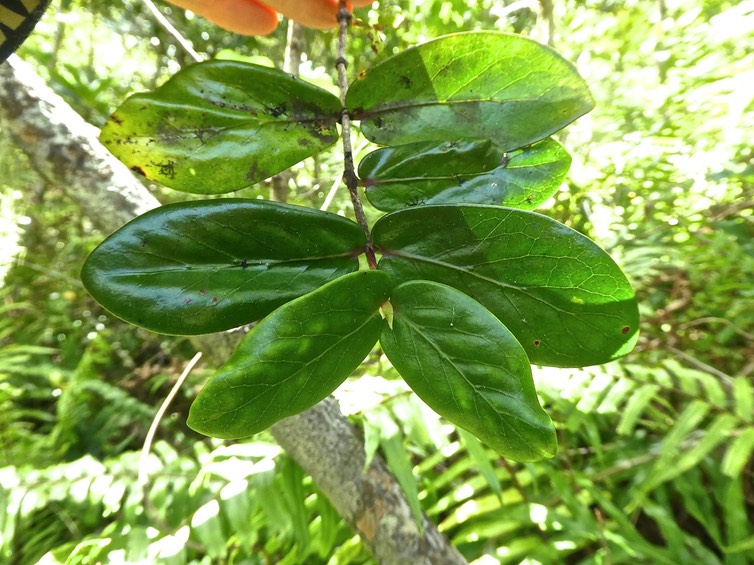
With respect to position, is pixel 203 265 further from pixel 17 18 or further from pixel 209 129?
pixel 17 18

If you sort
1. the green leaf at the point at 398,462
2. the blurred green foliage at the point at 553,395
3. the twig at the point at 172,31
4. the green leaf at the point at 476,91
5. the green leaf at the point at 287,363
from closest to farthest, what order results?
1. the green leaf at the point at 287,363
2. the green leaf at the point at 476,91
3. the twig at the point at 172,31
4. the green leaf at the point at 398,462
5. the blurred green foliage at the point at 553,395

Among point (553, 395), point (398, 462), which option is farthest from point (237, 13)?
point (553, 395)

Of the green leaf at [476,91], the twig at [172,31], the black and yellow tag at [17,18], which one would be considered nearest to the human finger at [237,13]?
the twig at [172,31]

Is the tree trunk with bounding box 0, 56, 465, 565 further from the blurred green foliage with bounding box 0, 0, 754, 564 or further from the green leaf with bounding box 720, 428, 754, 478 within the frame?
the green leaf with bounding box 720, 428, 754, 478

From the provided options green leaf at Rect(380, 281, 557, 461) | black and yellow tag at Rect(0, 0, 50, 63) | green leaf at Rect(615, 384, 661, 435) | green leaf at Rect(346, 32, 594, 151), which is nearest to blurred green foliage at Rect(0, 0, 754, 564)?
green leaf at Rect(615, 384, 661, 435)

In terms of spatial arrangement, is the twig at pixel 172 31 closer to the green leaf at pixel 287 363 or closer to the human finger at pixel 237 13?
the human finger at pixel 237 13

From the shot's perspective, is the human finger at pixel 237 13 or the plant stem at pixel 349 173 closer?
the plant stem at pixel 349 173
